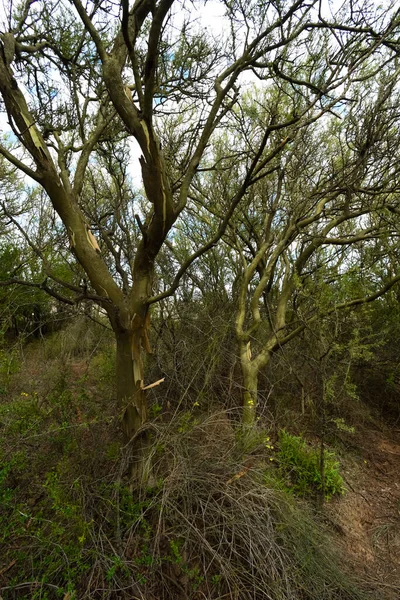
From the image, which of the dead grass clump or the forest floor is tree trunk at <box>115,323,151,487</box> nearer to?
the dead grass clump

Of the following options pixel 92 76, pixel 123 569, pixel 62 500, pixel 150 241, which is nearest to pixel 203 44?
pixel 92 76

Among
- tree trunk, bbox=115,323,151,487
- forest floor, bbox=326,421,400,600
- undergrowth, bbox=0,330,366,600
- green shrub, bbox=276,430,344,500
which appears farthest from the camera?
green shrub, bbox=276,430,344,500

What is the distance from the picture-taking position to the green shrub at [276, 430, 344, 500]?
4.11 meters

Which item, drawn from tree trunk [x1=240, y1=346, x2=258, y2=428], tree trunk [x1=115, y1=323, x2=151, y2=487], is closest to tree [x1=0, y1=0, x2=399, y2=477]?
→ tree trunk [x1=115, y1=323, x2=151, y2=487]

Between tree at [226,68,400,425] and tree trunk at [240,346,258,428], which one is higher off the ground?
tree at [226,68,400,425]

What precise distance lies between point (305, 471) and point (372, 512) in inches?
39.0

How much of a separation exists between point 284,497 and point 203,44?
5153 mm

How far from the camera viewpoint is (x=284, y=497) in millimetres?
3219

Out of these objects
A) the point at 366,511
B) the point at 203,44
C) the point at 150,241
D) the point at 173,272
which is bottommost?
the point at 366,511

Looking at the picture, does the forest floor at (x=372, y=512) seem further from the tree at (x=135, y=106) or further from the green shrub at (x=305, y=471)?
the tree at (x=135, y=106)

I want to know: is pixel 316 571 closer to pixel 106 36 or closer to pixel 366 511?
pixel 366 511

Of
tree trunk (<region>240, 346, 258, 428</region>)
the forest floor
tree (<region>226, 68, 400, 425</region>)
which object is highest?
tree (<region>226, 68, 400, 425</region>)

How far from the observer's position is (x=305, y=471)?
4227mm

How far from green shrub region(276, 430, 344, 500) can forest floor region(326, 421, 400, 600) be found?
0.77 feet
